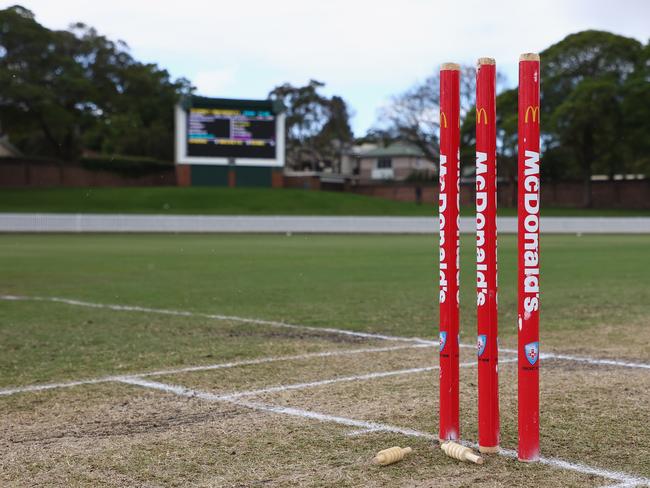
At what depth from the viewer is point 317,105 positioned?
90750 mm

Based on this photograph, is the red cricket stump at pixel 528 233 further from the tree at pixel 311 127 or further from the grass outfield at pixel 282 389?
the tree at pixel 311 127

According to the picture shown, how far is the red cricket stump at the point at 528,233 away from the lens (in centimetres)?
439

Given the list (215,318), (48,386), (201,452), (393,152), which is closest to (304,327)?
(215,318)

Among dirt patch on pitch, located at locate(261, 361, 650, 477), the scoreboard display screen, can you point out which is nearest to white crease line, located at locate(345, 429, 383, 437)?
dirt patch on pitch, located at locate(261, 361, 650, 477)

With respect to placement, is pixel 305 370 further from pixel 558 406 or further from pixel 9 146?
pixel 9 146

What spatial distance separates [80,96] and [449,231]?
74676 mm

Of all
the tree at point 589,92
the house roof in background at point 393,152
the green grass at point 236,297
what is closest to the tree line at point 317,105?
the tree at point 589,92

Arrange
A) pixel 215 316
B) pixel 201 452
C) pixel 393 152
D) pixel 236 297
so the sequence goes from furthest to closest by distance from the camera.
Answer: pixel 393 152
pixel 236 297
pixel 215 316
pixel 201 452

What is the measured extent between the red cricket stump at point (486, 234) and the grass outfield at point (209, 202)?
5349 cm

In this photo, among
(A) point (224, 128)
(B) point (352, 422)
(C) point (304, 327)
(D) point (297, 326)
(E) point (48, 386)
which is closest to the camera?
(B) point (352, 422)

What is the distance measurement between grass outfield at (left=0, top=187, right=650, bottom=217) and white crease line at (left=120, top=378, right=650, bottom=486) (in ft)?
167

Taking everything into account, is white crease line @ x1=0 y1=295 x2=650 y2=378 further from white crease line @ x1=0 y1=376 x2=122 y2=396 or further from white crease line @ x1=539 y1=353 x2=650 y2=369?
white crease line @ x1=0 y1=376 x2=122 y2=396

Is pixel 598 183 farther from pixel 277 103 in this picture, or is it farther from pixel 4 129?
pixel 4 129

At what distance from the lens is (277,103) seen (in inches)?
2554
